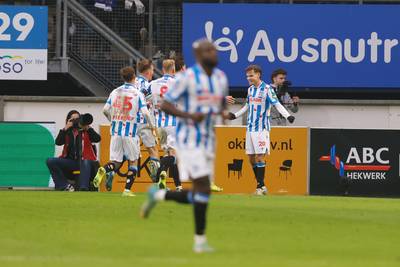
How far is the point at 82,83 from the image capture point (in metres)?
27.4

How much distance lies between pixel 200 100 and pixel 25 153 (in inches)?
542

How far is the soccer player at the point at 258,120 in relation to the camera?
22172 millimetres

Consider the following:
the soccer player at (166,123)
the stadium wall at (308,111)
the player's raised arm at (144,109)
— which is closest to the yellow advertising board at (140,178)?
the stadium wall at (308,111)

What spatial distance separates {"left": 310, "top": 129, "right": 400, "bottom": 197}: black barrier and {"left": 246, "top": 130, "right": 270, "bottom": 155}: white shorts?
3181 mm

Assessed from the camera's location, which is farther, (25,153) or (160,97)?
(25,153)

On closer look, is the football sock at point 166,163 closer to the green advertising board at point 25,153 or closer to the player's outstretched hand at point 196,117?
the green advertising board at point 25,153

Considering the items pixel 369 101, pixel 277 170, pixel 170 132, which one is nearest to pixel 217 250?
pixel 170 132

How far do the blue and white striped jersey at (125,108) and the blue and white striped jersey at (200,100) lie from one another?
27.8 ft

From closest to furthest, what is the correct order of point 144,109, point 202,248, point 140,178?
point 202,248 < point 144,109 < point 140,178

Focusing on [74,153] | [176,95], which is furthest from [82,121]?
[176,95]

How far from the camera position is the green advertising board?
25.2 m

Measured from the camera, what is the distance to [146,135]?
2177 cm

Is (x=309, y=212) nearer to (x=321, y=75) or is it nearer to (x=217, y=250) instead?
(x=217, y=250)

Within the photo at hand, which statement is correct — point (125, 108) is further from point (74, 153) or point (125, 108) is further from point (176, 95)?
point (176, 95)
